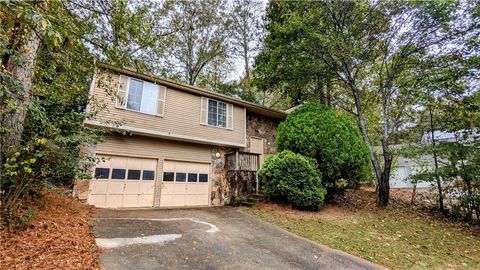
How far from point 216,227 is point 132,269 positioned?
2.93 meters

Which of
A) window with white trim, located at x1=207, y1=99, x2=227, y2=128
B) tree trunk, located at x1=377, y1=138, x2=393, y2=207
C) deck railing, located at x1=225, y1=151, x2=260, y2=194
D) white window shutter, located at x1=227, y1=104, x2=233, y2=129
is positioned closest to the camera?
tree trunk, located at x1=377, y1=138, x2=393, y2=207

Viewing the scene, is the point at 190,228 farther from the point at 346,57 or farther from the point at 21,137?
the point at 346,57

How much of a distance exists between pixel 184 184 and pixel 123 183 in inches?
92.4

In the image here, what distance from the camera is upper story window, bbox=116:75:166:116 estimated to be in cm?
872

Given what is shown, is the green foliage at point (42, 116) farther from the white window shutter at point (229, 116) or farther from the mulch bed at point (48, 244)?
the white window shutter at point (229, 116)

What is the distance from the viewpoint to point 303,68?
10.4 m

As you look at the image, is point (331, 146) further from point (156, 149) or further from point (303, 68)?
point (156, 149)

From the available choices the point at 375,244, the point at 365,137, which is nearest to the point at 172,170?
the point at 375,244

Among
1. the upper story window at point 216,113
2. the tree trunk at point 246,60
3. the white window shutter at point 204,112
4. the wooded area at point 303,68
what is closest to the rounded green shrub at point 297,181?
the wooded area at point 303,68

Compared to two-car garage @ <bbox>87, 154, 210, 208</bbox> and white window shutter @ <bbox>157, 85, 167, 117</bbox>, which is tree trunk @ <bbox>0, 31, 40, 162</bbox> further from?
white window shutter @ <bbox>157, 85, 167, 117</bbox>

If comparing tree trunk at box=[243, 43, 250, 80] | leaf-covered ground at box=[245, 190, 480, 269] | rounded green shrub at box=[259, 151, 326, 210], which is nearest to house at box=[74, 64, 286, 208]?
rounded green shrub at box=[259, 151, 326, 210]

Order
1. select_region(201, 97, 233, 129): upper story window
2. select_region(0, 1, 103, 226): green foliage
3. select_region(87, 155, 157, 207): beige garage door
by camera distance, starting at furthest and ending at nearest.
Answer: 1. select_region(201, 97, 233, 129): upper story window
2. select_region(87, 155, 157, 207): beige garage door
3. select_region(0, 1, 103, 226): green foliage

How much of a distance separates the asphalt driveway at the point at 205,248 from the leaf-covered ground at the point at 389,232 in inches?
28.2

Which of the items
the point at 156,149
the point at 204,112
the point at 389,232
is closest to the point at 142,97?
the point at 156,149
